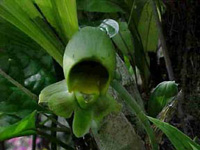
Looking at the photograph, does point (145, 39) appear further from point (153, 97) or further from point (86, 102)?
point (86, 102)

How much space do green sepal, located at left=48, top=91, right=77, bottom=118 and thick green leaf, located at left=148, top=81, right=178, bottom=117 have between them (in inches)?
10.5

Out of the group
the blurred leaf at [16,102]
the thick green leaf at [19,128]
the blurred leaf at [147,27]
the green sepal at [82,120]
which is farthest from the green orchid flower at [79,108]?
the blurred leaf at [147,27]

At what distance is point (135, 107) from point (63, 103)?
107mm

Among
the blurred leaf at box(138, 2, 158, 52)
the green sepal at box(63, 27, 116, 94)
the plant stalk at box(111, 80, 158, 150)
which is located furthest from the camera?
the blurred leaf at box(138, 2, 158, 52)

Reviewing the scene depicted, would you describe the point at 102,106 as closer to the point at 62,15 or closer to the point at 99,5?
the point at 62,15

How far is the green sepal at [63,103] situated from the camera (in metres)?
0.51

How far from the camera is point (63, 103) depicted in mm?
Result: 512

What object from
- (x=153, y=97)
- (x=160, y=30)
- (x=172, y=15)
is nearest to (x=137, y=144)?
(x=153, y=97)

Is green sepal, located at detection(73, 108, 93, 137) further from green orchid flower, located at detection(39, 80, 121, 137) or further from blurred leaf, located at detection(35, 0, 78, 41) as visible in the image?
blurred leaf, located at detection(35, 0, 78, 41)

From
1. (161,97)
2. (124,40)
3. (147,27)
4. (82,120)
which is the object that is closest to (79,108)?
(82,120)

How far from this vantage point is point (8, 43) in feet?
2.71

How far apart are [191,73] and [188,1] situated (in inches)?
7.2

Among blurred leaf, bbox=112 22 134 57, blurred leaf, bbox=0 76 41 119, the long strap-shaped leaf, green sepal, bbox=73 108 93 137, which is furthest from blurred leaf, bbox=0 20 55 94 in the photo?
green sepal, bbox=73 108 93 137

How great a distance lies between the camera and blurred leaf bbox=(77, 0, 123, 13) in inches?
33.3
